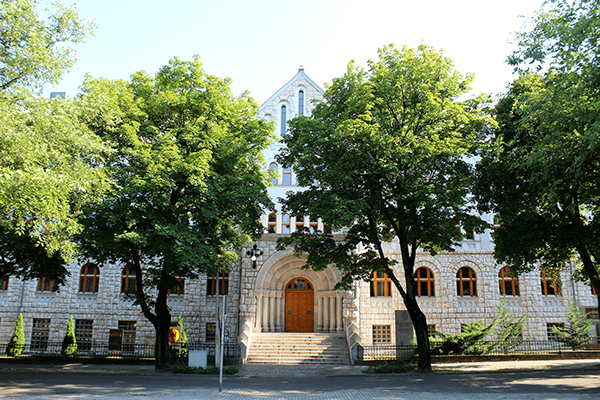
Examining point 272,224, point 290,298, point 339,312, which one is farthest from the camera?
point 272,224

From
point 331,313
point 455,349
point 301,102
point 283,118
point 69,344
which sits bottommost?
point 69,344

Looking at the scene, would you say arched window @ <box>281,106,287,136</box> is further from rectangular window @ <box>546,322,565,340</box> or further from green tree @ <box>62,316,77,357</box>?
rectangular window @ <box>546,322,565,340</box>

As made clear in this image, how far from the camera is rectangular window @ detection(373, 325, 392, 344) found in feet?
80.7

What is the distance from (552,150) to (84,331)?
25123 mm

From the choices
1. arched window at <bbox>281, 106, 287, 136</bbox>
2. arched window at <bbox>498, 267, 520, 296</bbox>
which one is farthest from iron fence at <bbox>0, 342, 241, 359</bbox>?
arched window at <bbox>498, 267, 520, 296</bbox>

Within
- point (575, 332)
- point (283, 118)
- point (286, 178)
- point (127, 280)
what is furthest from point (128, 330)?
point (575, 332)

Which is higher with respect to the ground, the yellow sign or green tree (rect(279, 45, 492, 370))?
green tree (rect(279, 45, 492, 370))

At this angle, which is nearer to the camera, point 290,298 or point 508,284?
point 290,298

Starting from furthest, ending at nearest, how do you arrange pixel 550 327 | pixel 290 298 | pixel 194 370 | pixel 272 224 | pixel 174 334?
pixel 272 224
pixel 290 298
pixel 550 327
pixel 174 334
pixel 194 370

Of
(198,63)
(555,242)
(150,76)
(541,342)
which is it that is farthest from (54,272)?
(541,342)

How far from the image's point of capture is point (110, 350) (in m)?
24.1

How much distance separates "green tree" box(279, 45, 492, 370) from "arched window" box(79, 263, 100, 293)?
14.5m

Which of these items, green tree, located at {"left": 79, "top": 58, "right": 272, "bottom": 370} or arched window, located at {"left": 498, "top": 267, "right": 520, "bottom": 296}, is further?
arched window, located at {"left": 498, "top": 267, "right": 520, "bottom": 296}

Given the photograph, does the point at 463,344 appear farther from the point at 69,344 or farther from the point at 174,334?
the point at 69,344
